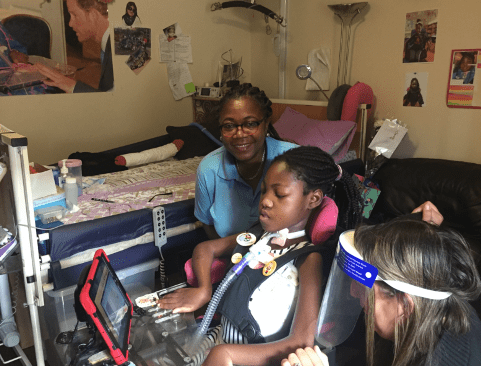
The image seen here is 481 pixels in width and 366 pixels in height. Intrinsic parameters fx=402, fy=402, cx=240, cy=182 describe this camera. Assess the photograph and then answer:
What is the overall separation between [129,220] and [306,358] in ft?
3.48

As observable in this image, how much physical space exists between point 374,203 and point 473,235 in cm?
57

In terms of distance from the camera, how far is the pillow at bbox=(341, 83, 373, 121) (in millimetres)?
2557

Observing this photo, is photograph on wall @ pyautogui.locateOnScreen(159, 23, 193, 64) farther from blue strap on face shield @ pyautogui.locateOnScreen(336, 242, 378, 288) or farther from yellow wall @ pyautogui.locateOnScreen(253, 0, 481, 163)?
blue strap on face shield @ pyautogui.locateOnScreen(336, 242, 378, 288)

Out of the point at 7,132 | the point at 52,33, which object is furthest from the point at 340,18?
the point at 7,132

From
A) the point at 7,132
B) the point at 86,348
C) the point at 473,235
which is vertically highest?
the point at 7,132

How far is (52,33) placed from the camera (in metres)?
2.87

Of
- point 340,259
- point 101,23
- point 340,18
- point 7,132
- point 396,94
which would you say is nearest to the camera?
point 340,259

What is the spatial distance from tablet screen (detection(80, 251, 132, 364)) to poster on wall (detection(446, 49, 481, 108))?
2.21 meters

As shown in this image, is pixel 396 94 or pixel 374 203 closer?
pixel 374 203

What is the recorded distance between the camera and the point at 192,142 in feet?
9.89

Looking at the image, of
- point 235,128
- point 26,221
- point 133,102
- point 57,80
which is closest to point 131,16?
point 133,102

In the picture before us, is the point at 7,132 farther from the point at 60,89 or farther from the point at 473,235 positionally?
the point at 473,235

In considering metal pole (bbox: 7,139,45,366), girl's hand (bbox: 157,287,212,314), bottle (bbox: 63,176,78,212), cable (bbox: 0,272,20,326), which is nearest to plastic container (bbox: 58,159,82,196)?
bottle (bbox: 63,176,78,212)

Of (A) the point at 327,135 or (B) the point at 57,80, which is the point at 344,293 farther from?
(B) the point at 57,80
